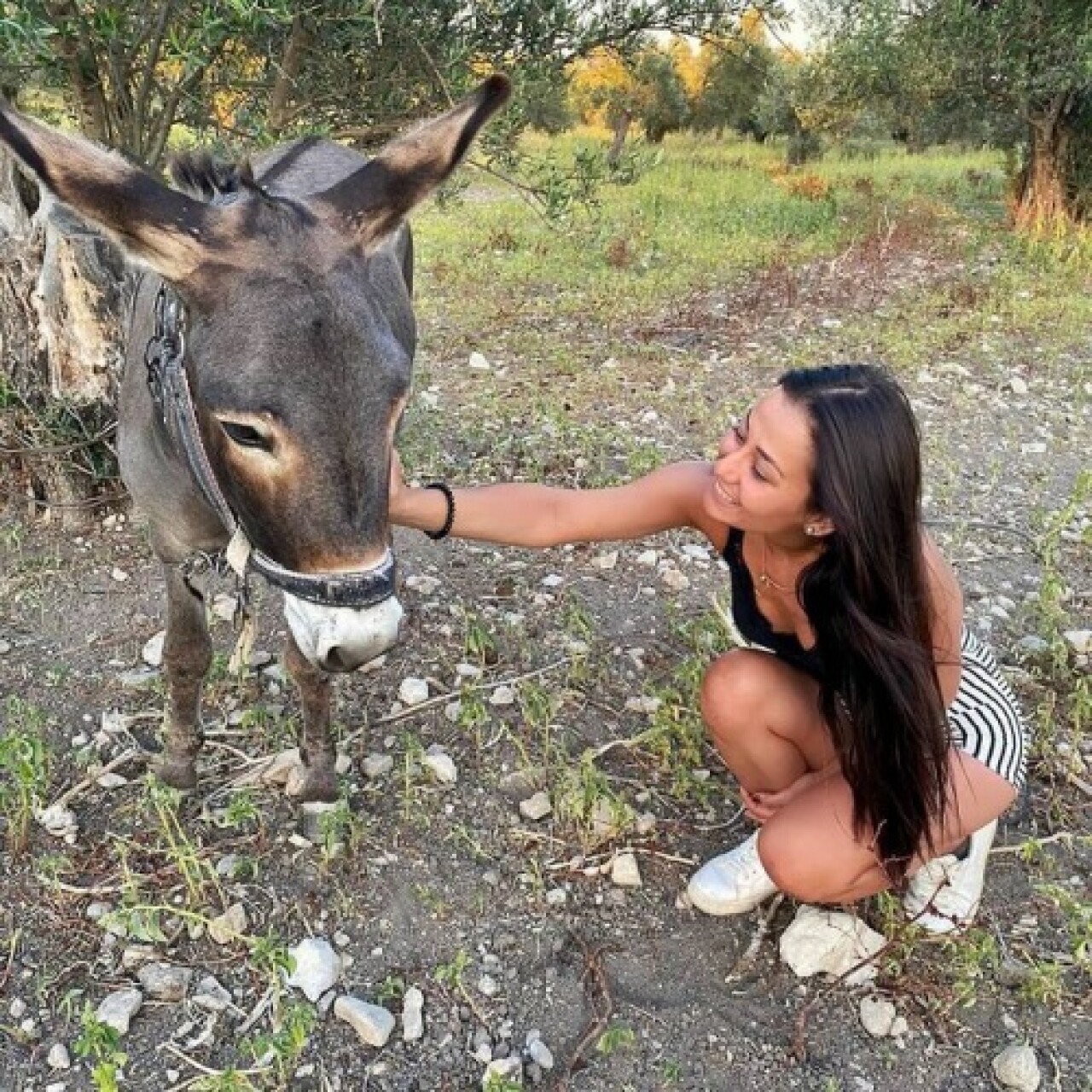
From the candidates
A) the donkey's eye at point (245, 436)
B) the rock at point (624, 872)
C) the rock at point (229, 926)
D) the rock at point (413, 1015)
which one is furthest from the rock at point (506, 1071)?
the donkey's eye at point (245, 436)

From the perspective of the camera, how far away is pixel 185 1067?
240cm

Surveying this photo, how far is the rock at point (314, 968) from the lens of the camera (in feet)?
8.43

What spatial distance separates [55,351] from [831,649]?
3.48m

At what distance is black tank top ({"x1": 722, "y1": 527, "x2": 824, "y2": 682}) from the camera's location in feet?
9.29

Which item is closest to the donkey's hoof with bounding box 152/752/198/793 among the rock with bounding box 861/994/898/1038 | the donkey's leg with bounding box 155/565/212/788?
the donkey's leg with bounding box 155/565/212/788

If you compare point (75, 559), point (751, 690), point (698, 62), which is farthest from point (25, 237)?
point (698, 62)

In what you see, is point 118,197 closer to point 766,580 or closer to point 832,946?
point 766,580

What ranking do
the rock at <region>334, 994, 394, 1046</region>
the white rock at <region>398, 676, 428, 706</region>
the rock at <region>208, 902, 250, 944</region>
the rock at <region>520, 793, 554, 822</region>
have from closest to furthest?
the rock at <region>334, 994, 394, 1046</region>, the rock at <region>208, 902, 250, 944</region>, the rock at <region>520, 793, 554, 822</region>, the white rock at <region>398, 676, 428, 706</region>

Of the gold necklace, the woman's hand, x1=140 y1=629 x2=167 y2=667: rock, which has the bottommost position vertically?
x1=140 y1=629 x2=167 y2=667: rock

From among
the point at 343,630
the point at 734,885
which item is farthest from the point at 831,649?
the point at 343,630

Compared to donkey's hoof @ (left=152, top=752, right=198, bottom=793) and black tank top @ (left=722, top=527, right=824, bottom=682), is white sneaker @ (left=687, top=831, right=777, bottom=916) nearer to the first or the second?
black tank top @ (left=722, top=527, right=824, bottom=682)

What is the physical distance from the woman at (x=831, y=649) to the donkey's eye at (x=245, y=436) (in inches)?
26.8

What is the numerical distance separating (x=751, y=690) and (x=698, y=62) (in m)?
31.7

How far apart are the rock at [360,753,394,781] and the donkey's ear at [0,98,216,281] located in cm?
173
